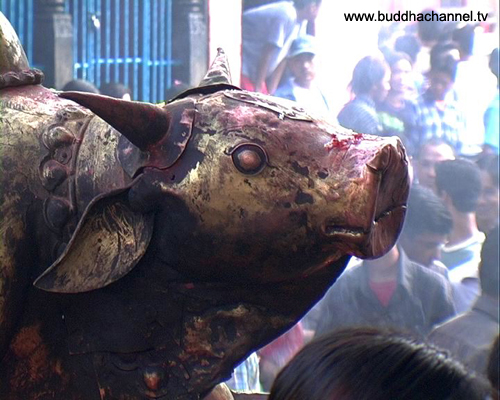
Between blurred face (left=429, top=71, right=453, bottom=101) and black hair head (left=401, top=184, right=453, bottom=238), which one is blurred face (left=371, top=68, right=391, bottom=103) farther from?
black hair head (left=401, top=184, right=453, bottom=238)

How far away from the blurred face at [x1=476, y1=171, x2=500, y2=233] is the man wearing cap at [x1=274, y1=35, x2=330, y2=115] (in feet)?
2.80

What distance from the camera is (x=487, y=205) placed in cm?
461

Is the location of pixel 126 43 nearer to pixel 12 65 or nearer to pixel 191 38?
pixel 191 38

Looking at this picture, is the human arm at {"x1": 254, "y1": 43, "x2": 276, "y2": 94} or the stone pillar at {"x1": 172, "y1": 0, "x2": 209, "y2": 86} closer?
the human arm at {"x1": 254, "y1": 43, "x2": 276, "y2": 94}

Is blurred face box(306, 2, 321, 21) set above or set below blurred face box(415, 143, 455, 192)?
above

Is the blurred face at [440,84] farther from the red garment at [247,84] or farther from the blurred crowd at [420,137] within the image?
the red garment at [247,84]

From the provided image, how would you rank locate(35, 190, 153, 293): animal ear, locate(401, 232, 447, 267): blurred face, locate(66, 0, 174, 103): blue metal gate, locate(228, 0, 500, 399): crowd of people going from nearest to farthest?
locate(35, 190, 153, 293): animal ear, locate(228, 0, 500, 399): crowd of people, locate(401, 232, 447, 267): blurred face, locate(66, 0, 174, 103): blue metal gate

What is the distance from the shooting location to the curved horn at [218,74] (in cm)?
138

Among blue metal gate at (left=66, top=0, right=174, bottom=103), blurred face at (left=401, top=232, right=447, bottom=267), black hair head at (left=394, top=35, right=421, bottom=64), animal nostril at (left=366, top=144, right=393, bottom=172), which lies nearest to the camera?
animal nostril at (left=366, top=144, right=393, bottom=172)

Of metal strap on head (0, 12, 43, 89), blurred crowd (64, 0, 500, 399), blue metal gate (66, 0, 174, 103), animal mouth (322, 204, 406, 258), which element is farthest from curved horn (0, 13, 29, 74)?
blue metal gate (66, 0, 174, 103)

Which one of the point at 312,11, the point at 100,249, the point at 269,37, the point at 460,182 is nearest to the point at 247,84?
the point at 269,37

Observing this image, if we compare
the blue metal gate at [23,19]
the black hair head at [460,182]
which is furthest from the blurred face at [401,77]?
the blue metal gate at [23,19]

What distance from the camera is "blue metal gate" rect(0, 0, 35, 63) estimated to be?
4.82 metres

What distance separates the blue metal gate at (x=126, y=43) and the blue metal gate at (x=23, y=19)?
0.22m
